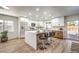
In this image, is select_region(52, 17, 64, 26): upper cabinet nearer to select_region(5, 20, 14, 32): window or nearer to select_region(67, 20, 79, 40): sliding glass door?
select_region(67, 20, 79, 40): sliding glass door

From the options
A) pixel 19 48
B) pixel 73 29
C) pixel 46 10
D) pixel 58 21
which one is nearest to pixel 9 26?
pixel 19 48

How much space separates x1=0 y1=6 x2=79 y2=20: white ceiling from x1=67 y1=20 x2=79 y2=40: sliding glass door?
0.23 metres

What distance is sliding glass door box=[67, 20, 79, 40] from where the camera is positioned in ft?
5.77

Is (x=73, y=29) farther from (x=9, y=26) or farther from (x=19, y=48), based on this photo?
(x=9, y=26)

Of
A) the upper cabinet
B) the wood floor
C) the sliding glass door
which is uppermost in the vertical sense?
the upper cabinet

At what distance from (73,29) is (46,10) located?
2.45 feet

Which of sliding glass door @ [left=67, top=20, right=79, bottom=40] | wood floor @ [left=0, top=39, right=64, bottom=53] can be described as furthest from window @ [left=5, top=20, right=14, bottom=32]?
sliding glass door @ [left=67, top=20, right=79, bottom=40]

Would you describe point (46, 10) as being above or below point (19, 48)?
above

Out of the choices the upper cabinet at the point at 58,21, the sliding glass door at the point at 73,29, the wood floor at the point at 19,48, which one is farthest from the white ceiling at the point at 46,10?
the wood floor at the point at 19,48

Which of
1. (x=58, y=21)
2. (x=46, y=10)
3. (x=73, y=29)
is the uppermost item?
(x=46, y=10)

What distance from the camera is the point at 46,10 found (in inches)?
68.8

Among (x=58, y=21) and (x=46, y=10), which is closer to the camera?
(x=46, y=10)

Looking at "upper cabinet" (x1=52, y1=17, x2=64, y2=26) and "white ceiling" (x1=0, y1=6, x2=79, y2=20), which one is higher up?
"white ceiling" (x1=0, y1=6, x2=79, y2=20)
